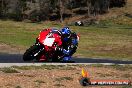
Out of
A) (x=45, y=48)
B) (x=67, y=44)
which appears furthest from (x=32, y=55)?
(x=67, y=44)

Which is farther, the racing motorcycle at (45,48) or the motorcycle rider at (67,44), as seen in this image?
the motorcycle rider at (67,44)

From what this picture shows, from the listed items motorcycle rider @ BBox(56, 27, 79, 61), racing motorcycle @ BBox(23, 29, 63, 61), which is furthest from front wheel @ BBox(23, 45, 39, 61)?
motorcycle rider @ BBox(56, 27, 79, 61)

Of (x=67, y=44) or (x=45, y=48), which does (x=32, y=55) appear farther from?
(x=67, y=44)

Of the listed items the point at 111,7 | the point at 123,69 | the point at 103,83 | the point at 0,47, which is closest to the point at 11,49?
the point at 0,47

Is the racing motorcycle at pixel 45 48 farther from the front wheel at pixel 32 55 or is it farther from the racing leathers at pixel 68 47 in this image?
the racing leathers at pixel 68 47

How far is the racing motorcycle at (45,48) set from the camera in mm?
19109

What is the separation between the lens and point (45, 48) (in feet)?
63.1

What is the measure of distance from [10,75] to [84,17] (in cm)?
7603

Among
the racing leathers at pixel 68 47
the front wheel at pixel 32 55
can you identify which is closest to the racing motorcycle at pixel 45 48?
the front wheel at pixel 32 55

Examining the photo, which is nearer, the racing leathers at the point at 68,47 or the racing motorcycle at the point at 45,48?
the racing motorcycle at the point at 45,48

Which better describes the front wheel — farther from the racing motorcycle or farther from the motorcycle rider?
the motorcycle rider

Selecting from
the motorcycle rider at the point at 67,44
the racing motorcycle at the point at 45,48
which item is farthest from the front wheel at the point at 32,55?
the motorcycle rider at the point at 67,44

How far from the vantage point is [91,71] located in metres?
15.8

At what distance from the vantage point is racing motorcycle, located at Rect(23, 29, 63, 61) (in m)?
19.1
